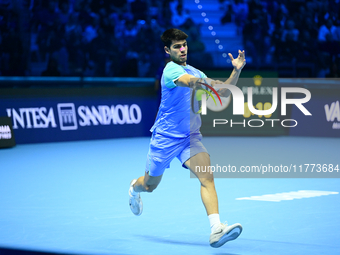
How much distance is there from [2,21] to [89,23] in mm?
2911

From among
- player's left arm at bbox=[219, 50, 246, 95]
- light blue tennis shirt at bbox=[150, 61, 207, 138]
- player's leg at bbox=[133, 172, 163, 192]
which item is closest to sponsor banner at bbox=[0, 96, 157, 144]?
player's leg at bbox=[133, 172, 163, 192]

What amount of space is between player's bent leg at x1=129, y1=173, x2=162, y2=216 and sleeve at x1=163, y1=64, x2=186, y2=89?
98 centimetres

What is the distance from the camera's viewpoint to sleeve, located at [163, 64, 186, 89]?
4164mm

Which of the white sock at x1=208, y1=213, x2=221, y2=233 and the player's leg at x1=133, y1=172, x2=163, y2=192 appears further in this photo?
the player's leg at x1=133, y1=172, x2=163, y2=192

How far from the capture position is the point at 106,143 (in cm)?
1207

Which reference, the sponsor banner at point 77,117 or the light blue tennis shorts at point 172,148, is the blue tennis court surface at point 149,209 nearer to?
the light blue tennis shorts at point 172,148

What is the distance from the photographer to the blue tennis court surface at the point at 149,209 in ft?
14.4

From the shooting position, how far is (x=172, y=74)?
13.7 ft

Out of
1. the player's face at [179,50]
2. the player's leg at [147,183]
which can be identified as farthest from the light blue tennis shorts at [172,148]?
the player's face at [179,50]

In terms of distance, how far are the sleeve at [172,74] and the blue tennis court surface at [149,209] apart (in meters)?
1.42

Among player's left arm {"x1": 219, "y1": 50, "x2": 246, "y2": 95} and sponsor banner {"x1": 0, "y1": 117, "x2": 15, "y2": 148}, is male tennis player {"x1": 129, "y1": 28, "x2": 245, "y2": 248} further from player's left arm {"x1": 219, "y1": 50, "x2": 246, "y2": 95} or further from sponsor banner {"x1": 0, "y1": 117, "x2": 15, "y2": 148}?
sponsor banner {"x1": 0, "y1": 117, "x2": 15, "y2": 148}

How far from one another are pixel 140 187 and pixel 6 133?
695 centimetres

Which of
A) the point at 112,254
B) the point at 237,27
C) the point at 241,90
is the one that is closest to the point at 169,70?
the point at 112,254

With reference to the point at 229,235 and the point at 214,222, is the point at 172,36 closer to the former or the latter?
the point at 214,222
